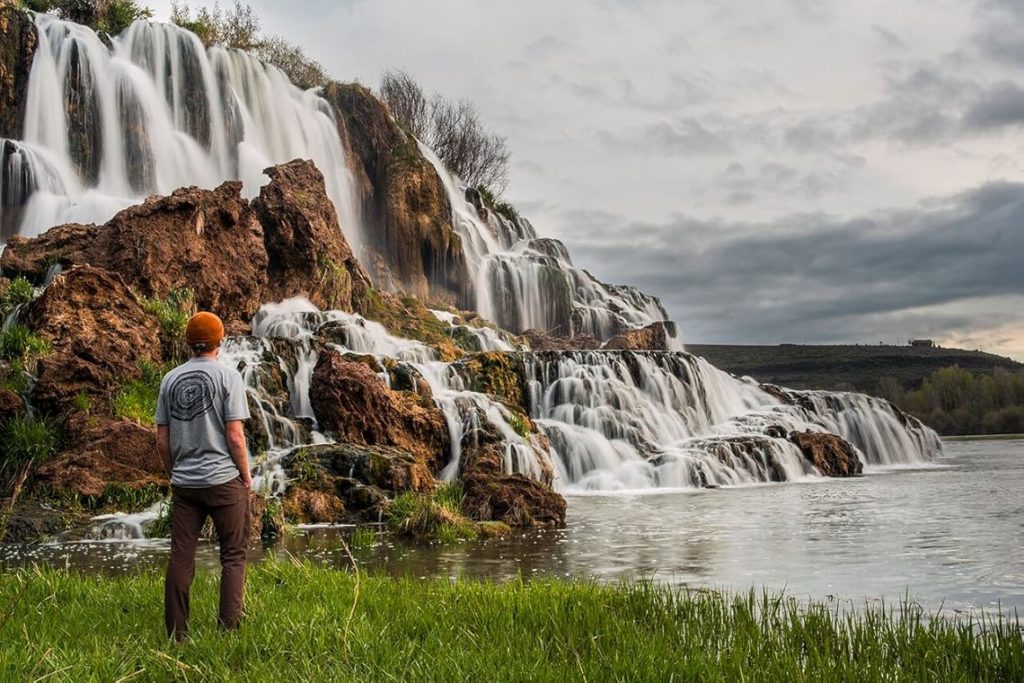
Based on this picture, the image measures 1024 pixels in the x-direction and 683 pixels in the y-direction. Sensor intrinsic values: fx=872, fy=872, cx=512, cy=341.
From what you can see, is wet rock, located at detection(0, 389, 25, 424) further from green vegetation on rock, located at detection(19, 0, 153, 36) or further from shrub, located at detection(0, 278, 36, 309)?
green vegetation on rock, located at detection(19, 0, 153, 36)

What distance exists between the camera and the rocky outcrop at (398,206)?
43125 mm

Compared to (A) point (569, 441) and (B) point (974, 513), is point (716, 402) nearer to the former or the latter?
(A) point (569, 441)

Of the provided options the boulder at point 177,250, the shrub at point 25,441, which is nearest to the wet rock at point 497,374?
the boulder at point 177,250

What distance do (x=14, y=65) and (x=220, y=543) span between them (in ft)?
109

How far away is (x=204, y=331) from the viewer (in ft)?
19.3

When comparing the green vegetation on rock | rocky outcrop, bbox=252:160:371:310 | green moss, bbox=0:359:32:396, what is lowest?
green moss, bbox=0:359:32:396

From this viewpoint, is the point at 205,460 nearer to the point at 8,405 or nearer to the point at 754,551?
the point at 754,551

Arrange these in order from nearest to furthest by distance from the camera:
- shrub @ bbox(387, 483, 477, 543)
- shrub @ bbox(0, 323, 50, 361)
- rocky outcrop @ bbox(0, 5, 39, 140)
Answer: shrub @ bbox(387, 483, 477, 543)
shrub @ bbox(0, 323, 50, 361)
rocky outcrop @ bbox(0, 5, 39, 140)

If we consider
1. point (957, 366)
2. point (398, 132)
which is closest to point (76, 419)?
point (398, 132)

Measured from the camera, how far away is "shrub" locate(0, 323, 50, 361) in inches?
661

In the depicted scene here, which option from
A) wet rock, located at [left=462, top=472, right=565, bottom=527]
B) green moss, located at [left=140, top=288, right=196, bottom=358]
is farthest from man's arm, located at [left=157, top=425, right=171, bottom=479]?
green moss, located at [left=140, top=288, right=196, bottom=358]

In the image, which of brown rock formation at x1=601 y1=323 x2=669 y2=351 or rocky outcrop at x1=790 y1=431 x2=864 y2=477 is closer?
rocky outcrop at x1=790 y1=431 x2=864 y2=477

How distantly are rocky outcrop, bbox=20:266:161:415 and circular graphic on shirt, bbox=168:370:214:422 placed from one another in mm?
11943

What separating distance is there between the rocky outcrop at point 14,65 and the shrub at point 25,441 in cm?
2024
